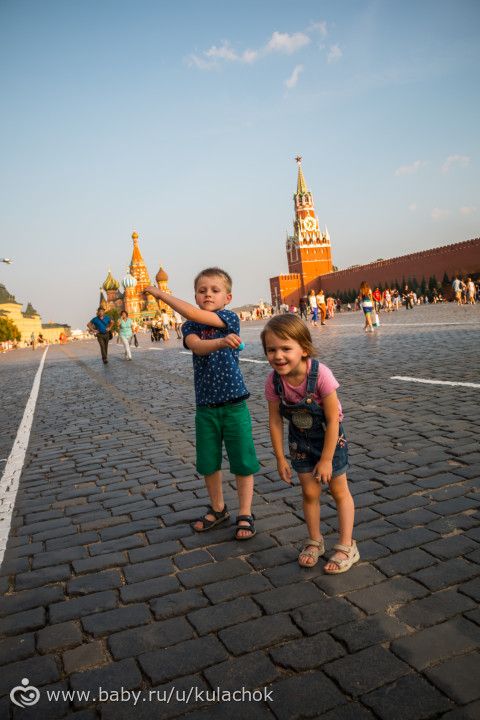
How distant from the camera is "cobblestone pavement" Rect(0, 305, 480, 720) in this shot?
1888 mm

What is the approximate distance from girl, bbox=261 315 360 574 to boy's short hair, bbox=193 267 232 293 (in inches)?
22.7

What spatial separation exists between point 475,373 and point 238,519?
215 inches

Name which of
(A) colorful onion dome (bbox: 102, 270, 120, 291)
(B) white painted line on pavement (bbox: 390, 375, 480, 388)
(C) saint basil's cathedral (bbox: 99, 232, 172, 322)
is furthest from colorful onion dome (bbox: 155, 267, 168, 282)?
(B) white painted line on pavement (bbox: 390, 375, 480, 388)

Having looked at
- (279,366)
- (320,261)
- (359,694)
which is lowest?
(359,694)

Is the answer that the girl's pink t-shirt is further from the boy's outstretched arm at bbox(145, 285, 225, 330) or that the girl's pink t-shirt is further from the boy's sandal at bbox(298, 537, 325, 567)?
the boy's sandal at bbox(298, 537, 325, 567)

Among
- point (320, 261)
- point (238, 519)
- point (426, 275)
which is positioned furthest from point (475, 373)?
point (320, 261)

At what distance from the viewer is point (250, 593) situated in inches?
98.3

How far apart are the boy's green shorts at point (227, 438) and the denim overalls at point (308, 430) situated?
53 centimetres

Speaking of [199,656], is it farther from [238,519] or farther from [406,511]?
[406,511]

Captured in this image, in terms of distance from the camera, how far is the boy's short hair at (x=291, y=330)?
2.54 m

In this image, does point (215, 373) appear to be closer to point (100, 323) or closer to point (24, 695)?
point (24, 695)

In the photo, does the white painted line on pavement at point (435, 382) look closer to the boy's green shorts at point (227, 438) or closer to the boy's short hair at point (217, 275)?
the boy's green shorts at point (227, 438)

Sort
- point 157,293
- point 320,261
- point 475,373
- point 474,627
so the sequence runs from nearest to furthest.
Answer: point 474,627 < point 157,293 < point 475,373 < point 320,261

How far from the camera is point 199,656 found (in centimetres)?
209
